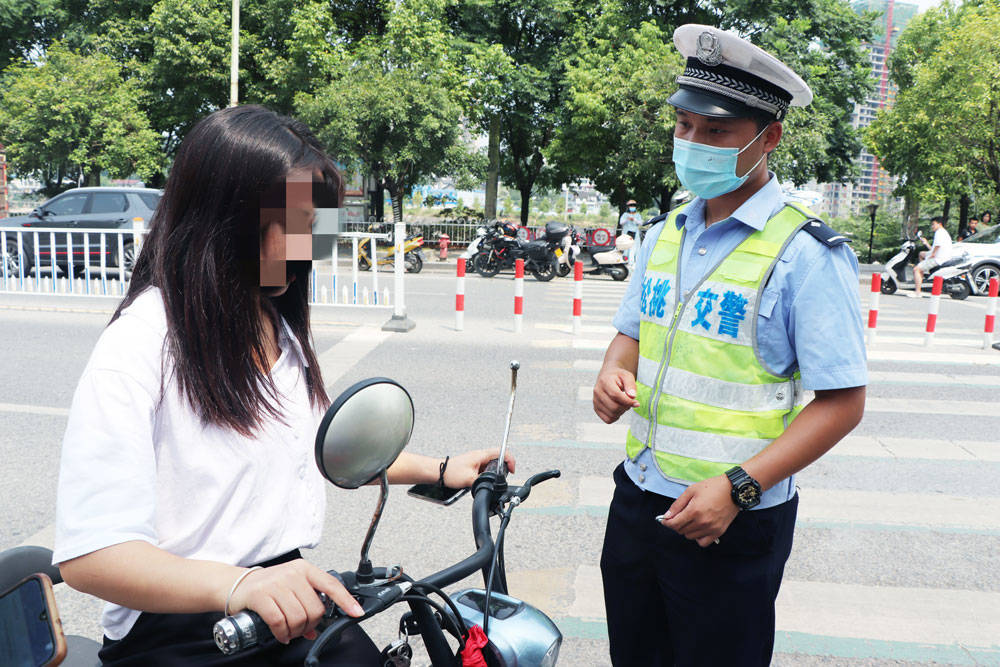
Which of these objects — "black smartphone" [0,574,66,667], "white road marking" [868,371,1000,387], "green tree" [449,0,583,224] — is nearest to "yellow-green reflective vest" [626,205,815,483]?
"black smartphone" [0,574,66,667]

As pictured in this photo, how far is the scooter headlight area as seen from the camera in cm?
131

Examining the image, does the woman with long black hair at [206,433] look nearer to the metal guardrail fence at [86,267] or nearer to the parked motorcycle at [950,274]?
the metal guardrail fence at [86,267]

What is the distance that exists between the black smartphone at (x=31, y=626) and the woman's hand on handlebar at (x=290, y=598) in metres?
0.24

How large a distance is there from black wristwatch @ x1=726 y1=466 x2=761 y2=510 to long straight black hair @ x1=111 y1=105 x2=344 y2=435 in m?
0.95

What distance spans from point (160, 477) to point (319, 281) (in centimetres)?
1083

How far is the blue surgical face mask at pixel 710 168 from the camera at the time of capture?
1.99m

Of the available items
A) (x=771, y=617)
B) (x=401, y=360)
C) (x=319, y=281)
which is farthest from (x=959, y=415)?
(x=319, y=281)

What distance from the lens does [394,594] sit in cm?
115

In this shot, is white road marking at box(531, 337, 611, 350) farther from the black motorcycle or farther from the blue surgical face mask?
the black motorcycle

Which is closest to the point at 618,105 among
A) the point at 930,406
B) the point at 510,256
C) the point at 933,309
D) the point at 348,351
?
the point at 510,256

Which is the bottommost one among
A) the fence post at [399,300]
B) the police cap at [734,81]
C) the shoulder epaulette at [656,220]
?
the fence post at [399,300]

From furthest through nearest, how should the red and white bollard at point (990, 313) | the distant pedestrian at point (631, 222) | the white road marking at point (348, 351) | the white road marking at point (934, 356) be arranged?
the distant pedestrian at point (631, 222) → the red and white bollard at point (990, 313) → the white road marking at point (934, 356) → the white road marking at point (348, 351)

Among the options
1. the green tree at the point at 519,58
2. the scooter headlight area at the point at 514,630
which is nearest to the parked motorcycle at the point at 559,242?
the green tree at the point at 519,58

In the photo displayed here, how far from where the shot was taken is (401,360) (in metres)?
8.29
